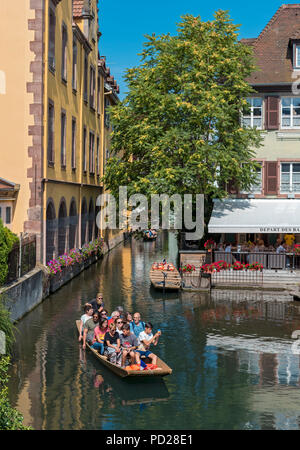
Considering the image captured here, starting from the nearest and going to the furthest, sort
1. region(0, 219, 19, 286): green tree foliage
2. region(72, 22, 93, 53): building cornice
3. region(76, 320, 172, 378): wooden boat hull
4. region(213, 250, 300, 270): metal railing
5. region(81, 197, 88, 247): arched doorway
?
region(76, 320, 172, 378): wooden boat hull < region(0, 219, 19, 286): green tree foliage < region(213, 250, 300, 270): metal railing < region(72, 22, 93, 53): building cornice < region(81, 197, 88, 247): arched doorway

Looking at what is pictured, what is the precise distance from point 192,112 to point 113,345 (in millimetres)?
16656

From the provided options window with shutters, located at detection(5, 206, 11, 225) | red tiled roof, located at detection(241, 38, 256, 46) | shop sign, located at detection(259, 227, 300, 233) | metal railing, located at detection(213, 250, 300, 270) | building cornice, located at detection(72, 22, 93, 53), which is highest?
red tiled roof, located at detection(241, 38, 256, 46)

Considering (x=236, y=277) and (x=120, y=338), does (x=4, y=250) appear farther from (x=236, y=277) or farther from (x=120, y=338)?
(x=236, y=277)

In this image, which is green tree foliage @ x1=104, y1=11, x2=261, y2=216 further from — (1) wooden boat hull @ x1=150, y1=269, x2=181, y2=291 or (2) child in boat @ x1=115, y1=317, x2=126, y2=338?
(2) child in boat @ x1=115, y1=317, x2=126, y2=338

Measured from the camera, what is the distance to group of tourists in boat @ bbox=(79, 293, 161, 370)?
1569cm

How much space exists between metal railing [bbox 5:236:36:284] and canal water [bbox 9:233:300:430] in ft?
5.55

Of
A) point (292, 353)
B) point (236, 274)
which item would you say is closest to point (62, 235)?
point (236, 274)

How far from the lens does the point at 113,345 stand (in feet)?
54.0

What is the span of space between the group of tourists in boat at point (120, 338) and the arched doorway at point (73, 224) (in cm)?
1492

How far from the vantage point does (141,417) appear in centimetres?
1270

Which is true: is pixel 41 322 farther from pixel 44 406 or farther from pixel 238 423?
pixel 238 423

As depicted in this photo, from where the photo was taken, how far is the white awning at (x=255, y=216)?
100.0 feet

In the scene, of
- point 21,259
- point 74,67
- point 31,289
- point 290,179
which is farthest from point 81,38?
point 31,289

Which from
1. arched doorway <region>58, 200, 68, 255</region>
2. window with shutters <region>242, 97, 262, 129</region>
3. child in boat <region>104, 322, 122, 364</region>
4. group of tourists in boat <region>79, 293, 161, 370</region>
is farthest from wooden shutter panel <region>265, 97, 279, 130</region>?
child in boat <region>104, 322, 122, 364</region>
